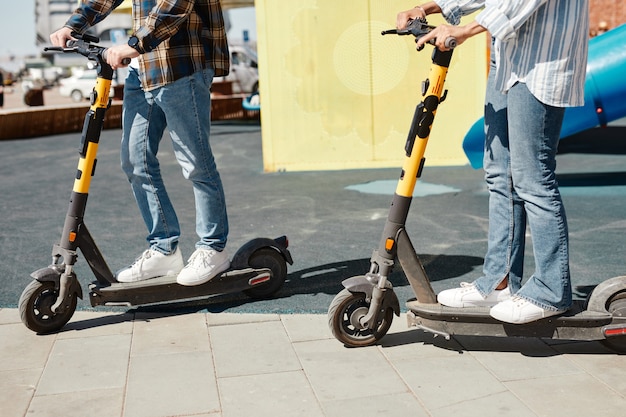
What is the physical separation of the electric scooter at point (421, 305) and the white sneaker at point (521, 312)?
0.04m

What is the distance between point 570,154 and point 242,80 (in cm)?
1798

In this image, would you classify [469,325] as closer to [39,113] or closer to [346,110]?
[346,110]

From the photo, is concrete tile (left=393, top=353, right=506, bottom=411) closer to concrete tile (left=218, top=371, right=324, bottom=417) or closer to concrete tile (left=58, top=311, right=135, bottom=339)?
concrete tile (left=218, top=371, right=324, bottom=417)

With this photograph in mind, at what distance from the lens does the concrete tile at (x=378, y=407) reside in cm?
317

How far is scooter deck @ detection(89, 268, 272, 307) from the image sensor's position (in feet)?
14.3

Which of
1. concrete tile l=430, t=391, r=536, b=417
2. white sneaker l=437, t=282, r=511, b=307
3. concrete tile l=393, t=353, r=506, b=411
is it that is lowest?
concrete tile l=393, t=353, r=506, b=411

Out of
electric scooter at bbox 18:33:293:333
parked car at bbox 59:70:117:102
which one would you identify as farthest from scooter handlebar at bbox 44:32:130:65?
parked car at bbox 59:70:117:102

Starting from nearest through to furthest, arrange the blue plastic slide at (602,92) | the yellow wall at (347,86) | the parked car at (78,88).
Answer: the blue plastic slide at (602,92)
the yellow wall at (347,86)
the parked car at (78,88)

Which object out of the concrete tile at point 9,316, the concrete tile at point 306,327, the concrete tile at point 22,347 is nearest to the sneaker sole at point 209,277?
the concrete tile at point 306,327

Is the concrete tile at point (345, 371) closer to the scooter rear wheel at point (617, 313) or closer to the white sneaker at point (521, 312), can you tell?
the white sneaker at point (521, 312)

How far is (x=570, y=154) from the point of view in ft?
33.6

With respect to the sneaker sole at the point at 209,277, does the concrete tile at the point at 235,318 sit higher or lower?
lower

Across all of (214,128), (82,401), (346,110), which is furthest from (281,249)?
(214,128)

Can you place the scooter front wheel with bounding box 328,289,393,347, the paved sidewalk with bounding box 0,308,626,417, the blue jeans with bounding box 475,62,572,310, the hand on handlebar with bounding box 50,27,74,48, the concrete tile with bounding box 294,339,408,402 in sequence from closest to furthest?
the paved sidewalk with bounding box 0,308,626,417, the concrete tile with bounding box 294,339,408,402, the blue jeans with bounding box 475,62,572,310, the scooter front wheel with bounding box 328,289,393,347, the hand on handlebar with bounding box 50,27,74,48
